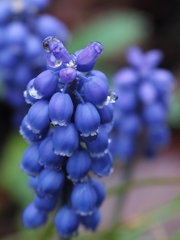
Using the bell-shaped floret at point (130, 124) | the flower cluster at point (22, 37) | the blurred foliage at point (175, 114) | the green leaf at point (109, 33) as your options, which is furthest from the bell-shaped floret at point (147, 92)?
the green leaf at point (109, 33)

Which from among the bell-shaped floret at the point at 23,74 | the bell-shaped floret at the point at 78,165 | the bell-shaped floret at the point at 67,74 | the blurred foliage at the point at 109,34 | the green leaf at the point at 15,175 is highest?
the blurred foliage at the point at 109,34

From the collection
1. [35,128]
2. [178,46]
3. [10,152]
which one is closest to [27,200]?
[10,152]

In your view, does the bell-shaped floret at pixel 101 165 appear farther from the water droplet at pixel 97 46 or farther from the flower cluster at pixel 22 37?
the flower cluster at pixel 22 37

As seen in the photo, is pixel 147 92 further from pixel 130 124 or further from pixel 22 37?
pixel 22 37

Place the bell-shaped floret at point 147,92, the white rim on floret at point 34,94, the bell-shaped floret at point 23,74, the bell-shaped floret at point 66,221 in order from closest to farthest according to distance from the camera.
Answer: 1. the white rim on floret at point 34,94
2. the bell-shaped floret at point 66,221
3. the bell-shaped floret at point 147,92
4. the bell-shaped floret at point 23,74

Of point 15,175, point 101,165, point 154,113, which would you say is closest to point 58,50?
point 101,165

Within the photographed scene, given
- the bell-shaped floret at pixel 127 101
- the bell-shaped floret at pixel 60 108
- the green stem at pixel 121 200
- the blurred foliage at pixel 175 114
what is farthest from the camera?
the blurred foliage at pixel 175 114
